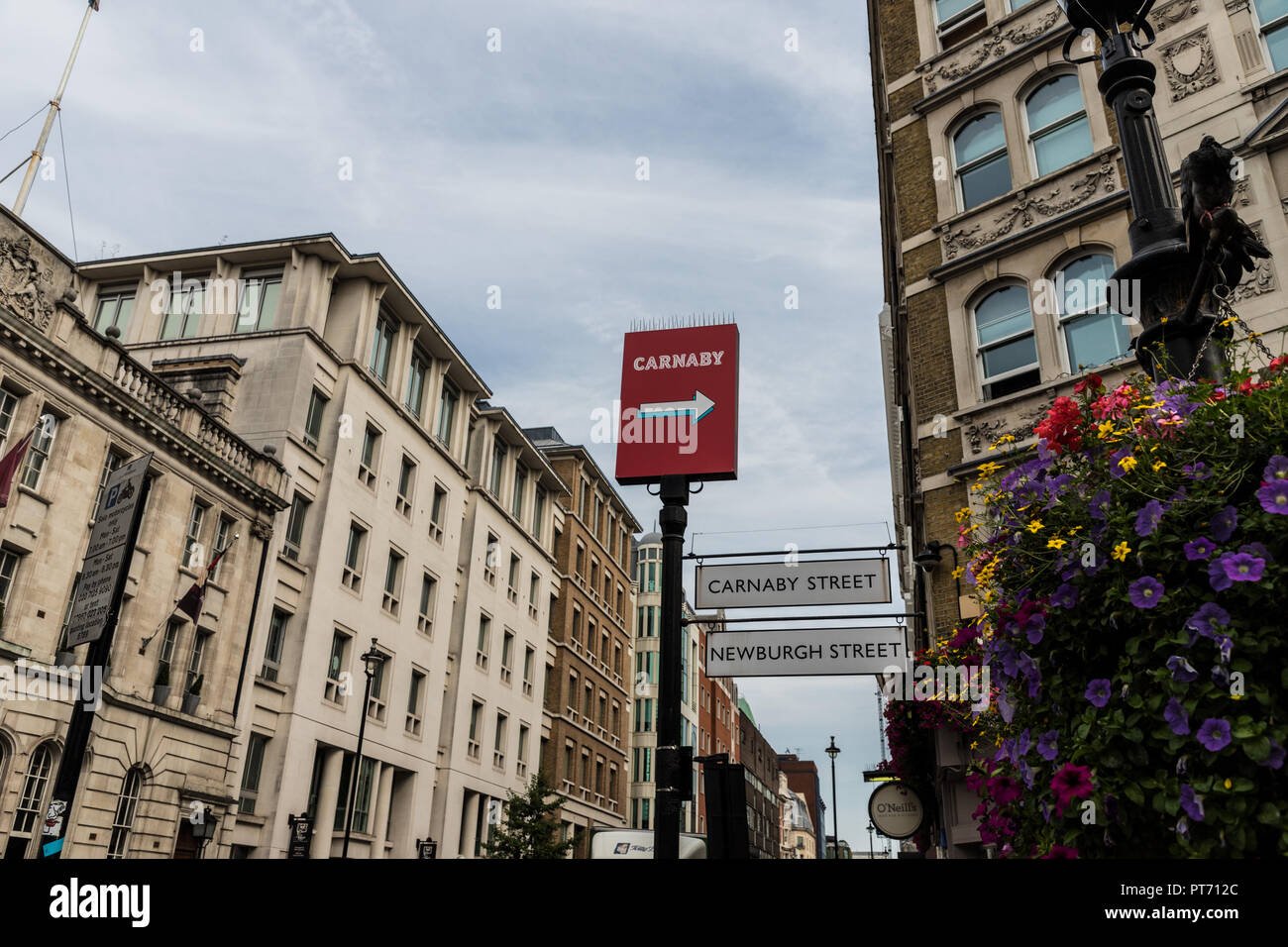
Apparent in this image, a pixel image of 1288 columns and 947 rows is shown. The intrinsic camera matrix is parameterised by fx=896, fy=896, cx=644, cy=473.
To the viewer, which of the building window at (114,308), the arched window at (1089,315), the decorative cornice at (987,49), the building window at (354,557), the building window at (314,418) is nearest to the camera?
the arched window at (1089,315)

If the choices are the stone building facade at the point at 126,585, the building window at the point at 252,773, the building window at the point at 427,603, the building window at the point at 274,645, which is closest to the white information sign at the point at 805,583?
the stone building facade at the point at 126,585

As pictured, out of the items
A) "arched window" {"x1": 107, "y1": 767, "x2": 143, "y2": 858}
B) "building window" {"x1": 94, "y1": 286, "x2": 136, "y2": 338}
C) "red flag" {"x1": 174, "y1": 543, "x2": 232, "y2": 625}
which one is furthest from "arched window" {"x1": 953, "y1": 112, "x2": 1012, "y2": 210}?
"building window" {"x1": 94, "y1": 286, "x2": 136, "y2": 338}

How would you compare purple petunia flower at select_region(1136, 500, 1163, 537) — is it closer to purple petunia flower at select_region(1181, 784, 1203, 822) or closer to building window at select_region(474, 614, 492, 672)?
purple petunia flower at select_region(1181, 784, 1203, 822)

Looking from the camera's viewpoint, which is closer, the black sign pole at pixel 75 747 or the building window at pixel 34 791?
the black sign pole at pixel 75 747

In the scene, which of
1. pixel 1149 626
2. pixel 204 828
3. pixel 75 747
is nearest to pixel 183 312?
pixel 204 828

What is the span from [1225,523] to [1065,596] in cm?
46

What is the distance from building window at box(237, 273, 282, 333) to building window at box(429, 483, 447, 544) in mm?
9785

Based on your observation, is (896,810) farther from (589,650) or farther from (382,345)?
(589,650)

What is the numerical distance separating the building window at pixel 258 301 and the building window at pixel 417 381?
6249 millimetres

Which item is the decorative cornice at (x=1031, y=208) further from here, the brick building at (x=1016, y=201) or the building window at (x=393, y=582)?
the building window at (x=393, y=582)

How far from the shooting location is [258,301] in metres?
31.5

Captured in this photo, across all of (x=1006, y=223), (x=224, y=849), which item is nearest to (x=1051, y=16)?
(x=1006, y=223)

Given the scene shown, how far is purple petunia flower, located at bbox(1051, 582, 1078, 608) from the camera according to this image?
2645 mm

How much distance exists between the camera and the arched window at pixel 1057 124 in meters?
14.3
